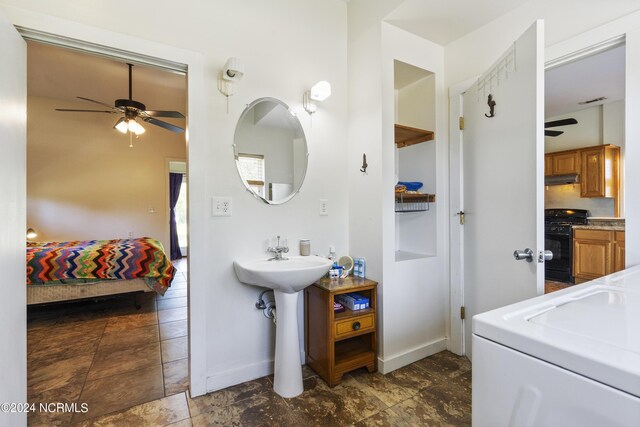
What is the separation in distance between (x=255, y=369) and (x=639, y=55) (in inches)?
108

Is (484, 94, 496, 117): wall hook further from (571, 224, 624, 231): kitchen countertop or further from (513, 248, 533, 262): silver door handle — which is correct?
(571, 224, 624, 231): kitchen countertop

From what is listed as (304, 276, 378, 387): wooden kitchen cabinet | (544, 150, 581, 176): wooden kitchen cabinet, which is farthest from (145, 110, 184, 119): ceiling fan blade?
(544, 150, 581, 176): wooden kitchen cabinet

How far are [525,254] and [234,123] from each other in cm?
182

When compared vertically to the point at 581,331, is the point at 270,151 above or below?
above

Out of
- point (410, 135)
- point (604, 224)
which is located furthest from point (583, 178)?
point (410, 135)

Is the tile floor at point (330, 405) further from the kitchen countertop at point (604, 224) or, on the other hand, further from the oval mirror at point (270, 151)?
the kitchen countertop at point (604, 224)

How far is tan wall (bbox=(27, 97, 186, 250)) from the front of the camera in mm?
4309

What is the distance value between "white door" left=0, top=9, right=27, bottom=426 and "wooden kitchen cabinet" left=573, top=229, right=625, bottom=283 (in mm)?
5473

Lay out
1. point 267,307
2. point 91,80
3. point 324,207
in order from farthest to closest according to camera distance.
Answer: point 91,80 → point 324,207 → point 267,307

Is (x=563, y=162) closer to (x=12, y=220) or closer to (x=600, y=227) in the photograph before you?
(x=600, y=227)

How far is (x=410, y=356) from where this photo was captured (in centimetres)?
210

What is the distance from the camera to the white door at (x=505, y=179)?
1439 millimetres

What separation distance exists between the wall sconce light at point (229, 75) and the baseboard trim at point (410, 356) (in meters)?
2.03

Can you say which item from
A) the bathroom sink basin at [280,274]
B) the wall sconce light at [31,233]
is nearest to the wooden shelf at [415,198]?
the bathroom sink basin at [280,274]
